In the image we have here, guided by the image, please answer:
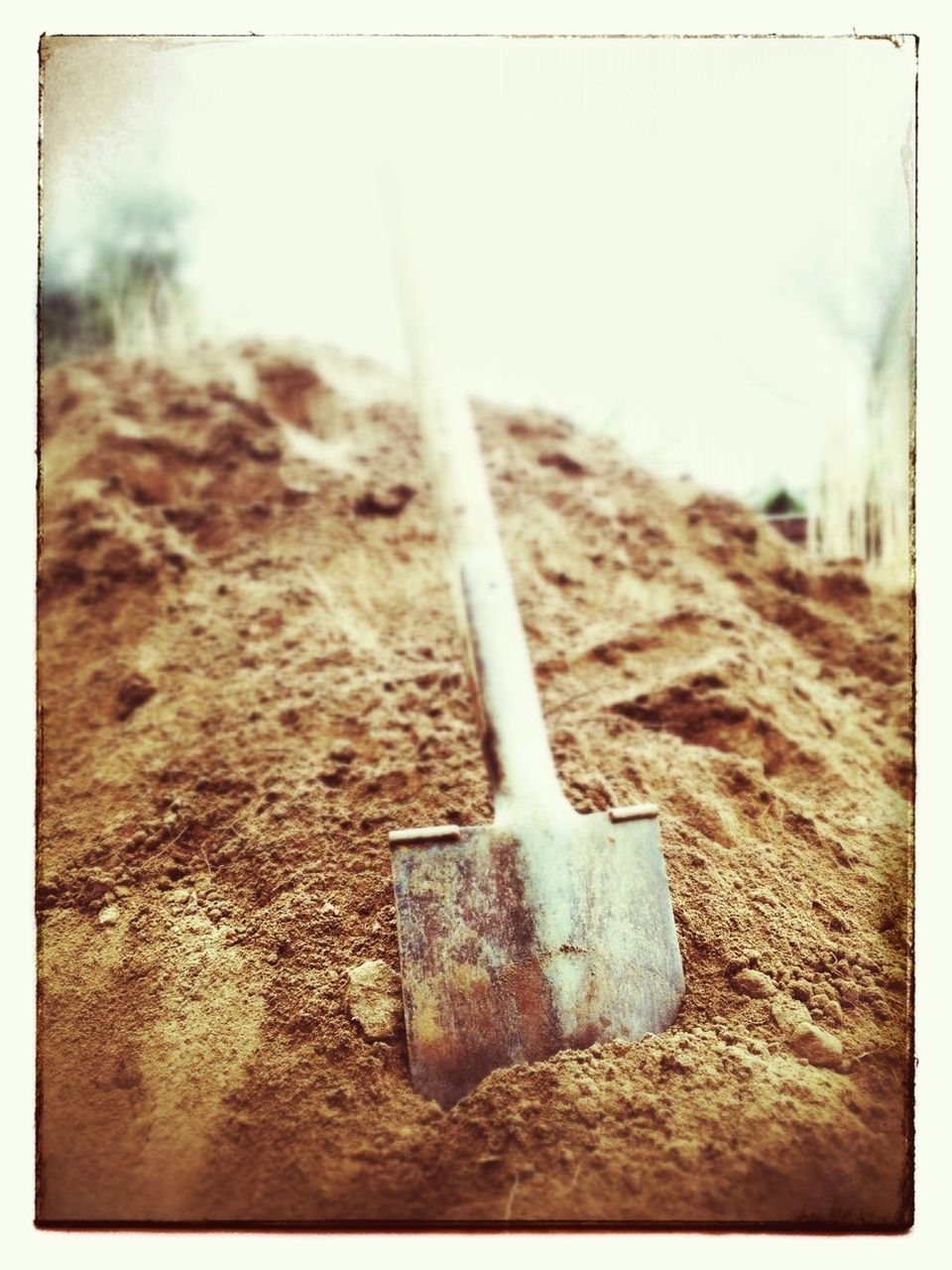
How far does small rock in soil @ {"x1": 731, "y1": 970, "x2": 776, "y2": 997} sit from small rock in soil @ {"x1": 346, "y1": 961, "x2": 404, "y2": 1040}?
2.13 feet

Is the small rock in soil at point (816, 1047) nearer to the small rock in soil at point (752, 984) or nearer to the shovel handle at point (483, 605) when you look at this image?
the small rock in soil at point (752, 984)

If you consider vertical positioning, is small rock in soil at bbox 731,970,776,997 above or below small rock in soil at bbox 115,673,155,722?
below

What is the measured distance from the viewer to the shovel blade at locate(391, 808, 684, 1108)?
4.67 feet

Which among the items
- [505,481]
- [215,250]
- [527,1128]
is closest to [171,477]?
[215,250]

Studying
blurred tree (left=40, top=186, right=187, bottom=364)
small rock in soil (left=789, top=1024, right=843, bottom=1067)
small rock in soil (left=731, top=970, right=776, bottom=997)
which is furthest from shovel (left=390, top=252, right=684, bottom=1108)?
blurred tree (left=40, top=186, right=187, bottom=364)

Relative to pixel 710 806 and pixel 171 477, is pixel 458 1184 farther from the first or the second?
pixel 171 477

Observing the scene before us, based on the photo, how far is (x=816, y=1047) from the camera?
1.51 meters

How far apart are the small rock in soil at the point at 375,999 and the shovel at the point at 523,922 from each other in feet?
0.21

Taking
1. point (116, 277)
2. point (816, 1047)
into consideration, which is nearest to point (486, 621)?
point (816, 1047)

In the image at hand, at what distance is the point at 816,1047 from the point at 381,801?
97 cm

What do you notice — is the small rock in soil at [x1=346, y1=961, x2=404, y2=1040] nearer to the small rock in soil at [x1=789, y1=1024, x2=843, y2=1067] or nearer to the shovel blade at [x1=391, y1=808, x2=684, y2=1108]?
the shovel blade at [x1=391, y1=808, x2=684, y2=1108]

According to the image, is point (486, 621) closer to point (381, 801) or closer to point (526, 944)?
point (381, 801)

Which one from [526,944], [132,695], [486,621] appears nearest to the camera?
[526,944]

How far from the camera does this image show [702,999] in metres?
1.53
